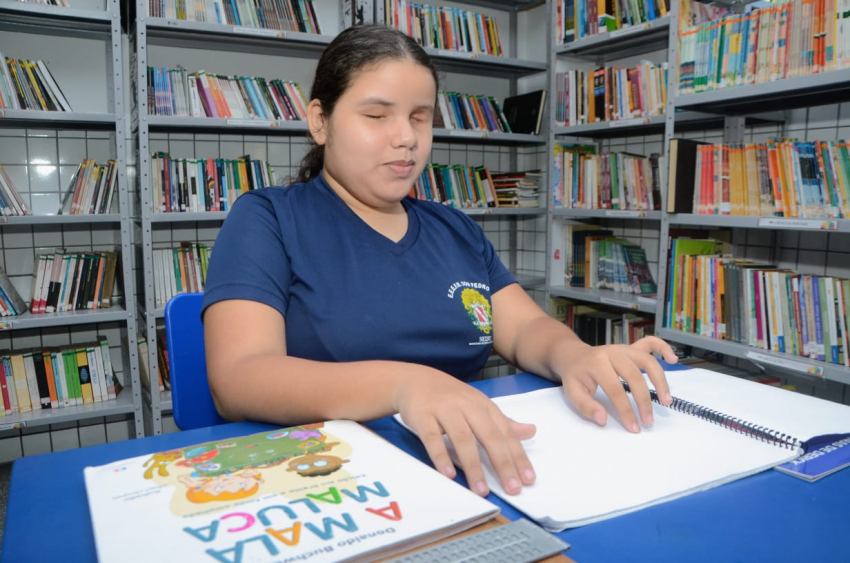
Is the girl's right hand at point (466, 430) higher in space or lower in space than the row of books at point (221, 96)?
lower

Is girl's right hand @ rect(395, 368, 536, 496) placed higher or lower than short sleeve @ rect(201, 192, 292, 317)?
lower

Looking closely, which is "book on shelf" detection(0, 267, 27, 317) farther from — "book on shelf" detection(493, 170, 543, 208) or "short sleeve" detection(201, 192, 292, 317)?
"book on shelf" detection(493, 170, 543, 208)

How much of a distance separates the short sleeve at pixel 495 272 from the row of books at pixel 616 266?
1.71 m

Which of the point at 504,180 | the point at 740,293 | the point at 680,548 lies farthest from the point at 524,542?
the point at 504,180

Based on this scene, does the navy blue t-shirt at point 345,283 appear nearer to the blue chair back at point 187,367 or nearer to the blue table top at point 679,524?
the blue chair back at point 187,367

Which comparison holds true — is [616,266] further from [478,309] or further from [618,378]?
[618,378]

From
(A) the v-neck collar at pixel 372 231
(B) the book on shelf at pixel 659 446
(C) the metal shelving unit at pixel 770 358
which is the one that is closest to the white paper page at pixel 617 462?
(B) the book on shelf at pixel 659 446

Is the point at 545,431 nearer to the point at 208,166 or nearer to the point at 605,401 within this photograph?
the point at 605,401

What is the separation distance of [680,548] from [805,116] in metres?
2.34

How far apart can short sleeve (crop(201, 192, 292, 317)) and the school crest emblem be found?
301 millimetres

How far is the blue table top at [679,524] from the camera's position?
427 millimetres

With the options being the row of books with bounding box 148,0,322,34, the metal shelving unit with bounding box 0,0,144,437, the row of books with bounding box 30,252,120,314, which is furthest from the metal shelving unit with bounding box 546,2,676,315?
the row of books with bounding box 30,252,120,314

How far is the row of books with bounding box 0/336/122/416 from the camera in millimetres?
2320

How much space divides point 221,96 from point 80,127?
2.05 feet
